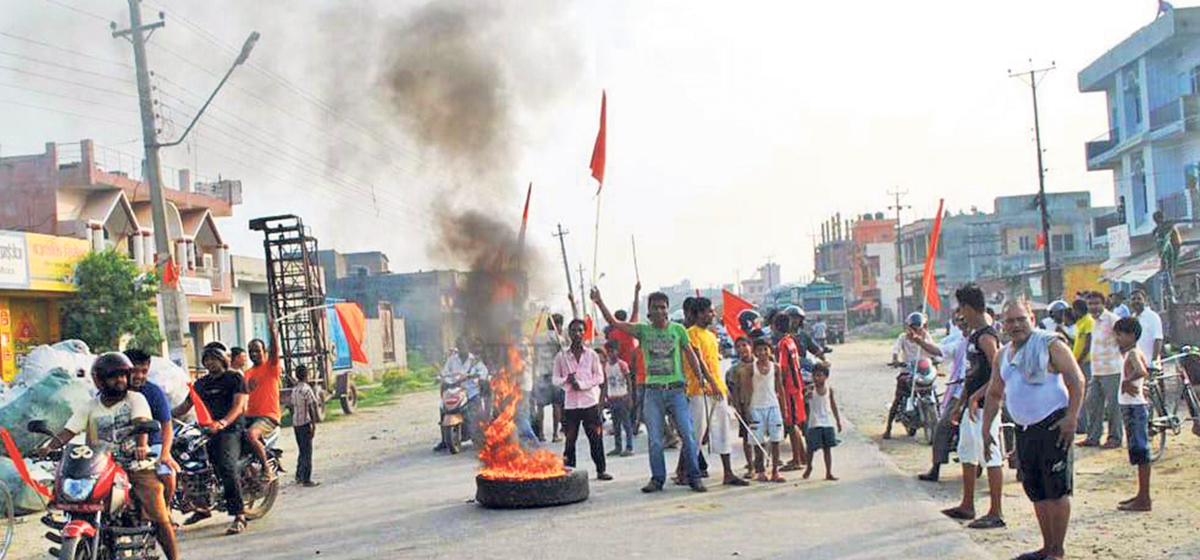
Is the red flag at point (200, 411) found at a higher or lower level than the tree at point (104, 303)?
lower

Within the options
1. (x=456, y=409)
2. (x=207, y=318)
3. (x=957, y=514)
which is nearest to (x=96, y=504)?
(x=957, y=514)

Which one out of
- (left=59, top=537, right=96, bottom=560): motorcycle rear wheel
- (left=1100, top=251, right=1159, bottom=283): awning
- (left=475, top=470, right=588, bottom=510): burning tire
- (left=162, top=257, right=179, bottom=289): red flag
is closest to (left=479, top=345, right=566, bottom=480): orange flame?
(left=475, top=470, right=588, bottom=510): burning tire

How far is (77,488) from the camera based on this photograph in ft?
20.5

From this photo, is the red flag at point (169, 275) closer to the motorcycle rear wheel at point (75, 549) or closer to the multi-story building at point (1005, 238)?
the motorcycle rear wheel at point (75, 549)

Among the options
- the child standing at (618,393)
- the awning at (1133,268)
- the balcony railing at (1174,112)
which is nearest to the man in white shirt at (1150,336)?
the child standing at (618,393)

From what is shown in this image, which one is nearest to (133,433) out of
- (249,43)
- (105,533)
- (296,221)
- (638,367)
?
(105,533)

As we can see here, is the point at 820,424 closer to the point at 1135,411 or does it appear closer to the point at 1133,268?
the point at 1135,411

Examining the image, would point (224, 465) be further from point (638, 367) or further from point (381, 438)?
point (381, 438)

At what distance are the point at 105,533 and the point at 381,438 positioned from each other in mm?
12601

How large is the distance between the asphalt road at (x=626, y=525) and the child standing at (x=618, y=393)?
1.54 m

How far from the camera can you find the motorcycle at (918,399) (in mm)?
13172

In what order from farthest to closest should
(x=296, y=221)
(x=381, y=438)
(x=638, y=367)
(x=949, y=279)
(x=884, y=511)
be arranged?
1. (x=949, y=279)
2. (x=296, y=221)
3. (x=381, y=438)
4. (x=638, y=367)
5. (x=884, y=511)

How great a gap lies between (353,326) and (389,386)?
596 inches

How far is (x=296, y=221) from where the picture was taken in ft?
85.1
